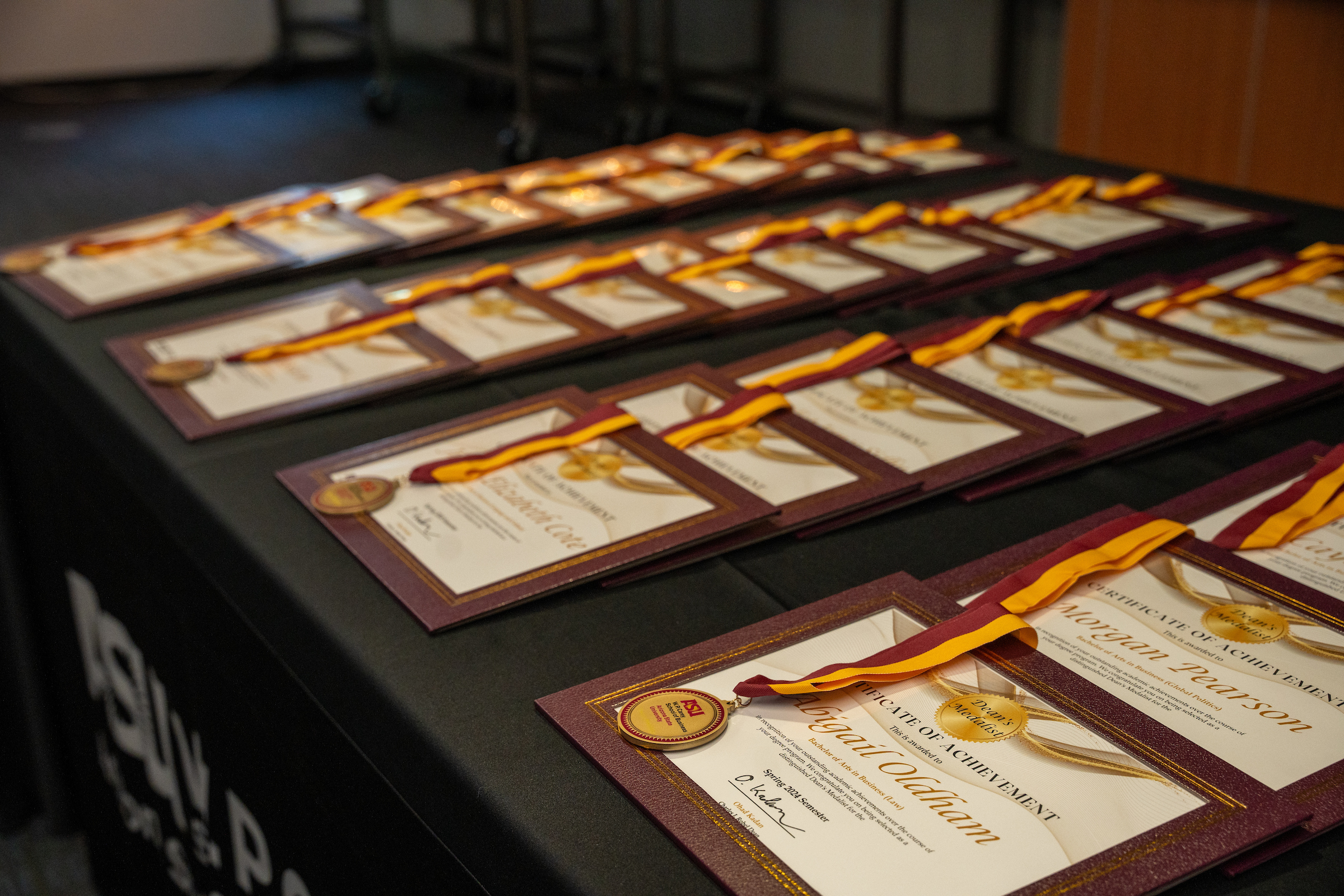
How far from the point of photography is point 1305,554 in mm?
625

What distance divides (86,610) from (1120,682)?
0.97m

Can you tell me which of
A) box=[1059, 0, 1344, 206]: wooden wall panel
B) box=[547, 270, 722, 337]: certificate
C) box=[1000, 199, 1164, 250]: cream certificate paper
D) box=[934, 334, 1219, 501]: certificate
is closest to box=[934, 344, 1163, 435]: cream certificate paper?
box=[934, 334, 1219, 501]: certificate

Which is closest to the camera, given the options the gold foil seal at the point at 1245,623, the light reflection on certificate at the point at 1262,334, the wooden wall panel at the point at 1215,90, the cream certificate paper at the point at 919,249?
the gold foil seal at the point at 1245,623

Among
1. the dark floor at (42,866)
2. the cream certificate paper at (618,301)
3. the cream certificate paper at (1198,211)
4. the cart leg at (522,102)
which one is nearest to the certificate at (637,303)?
the cream certificate paper at (618,301)

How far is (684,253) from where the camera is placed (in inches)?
45.9

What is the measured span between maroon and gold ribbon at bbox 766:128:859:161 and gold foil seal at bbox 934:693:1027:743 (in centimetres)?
109

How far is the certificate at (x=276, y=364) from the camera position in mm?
884

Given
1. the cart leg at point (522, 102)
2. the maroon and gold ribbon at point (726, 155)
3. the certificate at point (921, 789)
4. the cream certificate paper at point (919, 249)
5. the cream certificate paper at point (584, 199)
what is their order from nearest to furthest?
the certificate at point (921, 789) → the cream certificate paper at point (919, 249) → the cream certificate paper at point (584, 199) → the maroon and gold ribbon at point (726, 155) → the cart leg at point (522, 102)

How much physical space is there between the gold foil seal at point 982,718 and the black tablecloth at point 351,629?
0.09 metres

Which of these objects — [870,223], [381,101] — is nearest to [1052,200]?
[870,223]

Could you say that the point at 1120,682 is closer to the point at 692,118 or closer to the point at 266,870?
the point at 266,870

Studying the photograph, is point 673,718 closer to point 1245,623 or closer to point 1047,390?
point 1245,623

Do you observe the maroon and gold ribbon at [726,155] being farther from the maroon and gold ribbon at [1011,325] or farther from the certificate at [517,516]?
the certificate at [517,516]

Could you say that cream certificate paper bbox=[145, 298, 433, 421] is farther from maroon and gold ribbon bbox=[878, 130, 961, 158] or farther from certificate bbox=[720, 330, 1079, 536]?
maroon and gold ribbon bbox=[878, 130, 961, 158]
